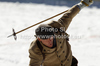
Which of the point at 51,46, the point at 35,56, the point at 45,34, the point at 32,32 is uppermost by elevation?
the point at 45,34

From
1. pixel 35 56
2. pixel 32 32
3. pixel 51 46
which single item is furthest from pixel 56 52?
pixel 32 32

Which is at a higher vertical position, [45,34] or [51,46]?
[45,34]

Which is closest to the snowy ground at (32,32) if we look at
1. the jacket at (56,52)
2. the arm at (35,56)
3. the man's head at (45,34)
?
the jacket at (56,52)

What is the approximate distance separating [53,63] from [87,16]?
4344 millimetres

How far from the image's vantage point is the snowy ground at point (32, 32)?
3.89 meters

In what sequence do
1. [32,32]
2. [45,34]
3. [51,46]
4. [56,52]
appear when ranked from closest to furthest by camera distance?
[45,34] → [51,46] → [56,52] → [32,32]

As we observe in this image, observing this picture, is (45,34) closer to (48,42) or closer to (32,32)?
(48,42)

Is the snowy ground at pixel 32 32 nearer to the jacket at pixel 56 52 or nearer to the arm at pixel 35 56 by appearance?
the jacket at pixel 56 52

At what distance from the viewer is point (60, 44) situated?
2088 mm

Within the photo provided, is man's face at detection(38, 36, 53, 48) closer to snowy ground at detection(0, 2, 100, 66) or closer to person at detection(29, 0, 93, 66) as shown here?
person at detection(29, 0, 93, 66)

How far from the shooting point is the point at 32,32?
539 cm

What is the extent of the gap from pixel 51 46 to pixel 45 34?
0.18 meters

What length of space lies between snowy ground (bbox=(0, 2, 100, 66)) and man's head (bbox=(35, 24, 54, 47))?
1839 millimetres

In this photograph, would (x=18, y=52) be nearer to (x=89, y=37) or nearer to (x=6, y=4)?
(x=89, y=37)
